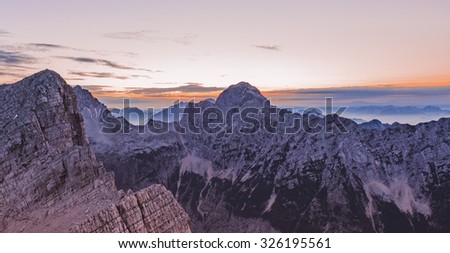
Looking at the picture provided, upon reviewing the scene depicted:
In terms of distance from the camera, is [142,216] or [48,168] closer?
[142,216]

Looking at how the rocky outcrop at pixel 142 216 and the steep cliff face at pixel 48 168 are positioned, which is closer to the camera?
the rocky outcrop at pixel 142 216

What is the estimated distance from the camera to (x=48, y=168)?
4338 centimetres

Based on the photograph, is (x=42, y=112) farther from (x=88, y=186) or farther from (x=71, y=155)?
(x=88, y=186)

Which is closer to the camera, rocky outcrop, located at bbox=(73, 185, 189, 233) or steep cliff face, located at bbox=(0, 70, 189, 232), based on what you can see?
rocky outcrop, located at bbox=(73, 185, 189, 233)

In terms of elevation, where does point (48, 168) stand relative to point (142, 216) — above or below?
above

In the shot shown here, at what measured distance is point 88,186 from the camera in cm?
4272

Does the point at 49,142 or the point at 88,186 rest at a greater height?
the point at 49,142

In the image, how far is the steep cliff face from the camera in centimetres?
3262

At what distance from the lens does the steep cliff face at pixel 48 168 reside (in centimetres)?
3262
